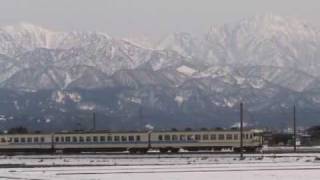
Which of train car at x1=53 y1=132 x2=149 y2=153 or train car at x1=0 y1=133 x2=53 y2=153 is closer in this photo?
train car at x1=53 y1=132 x2=149 y2=153

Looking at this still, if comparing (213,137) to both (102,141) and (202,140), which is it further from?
(102,141)

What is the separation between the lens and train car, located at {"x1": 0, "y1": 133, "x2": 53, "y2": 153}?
359 feet

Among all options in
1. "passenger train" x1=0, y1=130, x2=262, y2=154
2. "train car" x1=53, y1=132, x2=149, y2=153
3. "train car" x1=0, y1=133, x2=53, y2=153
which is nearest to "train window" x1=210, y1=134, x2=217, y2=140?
"passenger train" x1=0, y1=130, x2=262, y2=154

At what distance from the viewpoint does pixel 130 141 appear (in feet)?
346

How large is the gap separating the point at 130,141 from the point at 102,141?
3.68 metres

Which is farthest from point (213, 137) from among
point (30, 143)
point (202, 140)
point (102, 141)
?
point (30, 143)

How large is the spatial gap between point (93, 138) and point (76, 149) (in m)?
2.81

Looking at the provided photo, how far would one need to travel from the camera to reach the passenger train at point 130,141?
335ft

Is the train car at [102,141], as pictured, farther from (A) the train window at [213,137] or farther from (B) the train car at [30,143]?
(A) the train window at [213,137]

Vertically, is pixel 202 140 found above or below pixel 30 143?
above

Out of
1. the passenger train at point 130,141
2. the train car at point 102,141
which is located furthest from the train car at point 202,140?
the train car at point 102,141

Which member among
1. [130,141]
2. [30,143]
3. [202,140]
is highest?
[202,140]

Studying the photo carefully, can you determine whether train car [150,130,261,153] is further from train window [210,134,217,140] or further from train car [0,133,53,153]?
train car [0,133,53,153]

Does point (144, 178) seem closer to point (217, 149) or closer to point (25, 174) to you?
point (25, 174)
